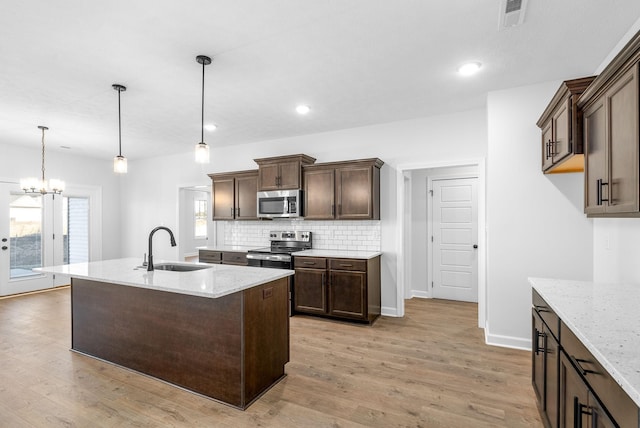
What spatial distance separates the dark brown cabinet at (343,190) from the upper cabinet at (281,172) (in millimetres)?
137

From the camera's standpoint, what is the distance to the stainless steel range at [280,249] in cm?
465

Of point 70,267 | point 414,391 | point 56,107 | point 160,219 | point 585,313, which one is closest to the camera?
point 585,313

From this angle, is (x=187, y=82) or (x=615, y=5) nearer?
(x=615, y=5)

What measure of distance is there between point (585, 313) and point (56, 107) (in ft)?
17.3

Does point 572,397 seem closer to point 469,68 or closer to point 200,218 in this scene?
point 469,68

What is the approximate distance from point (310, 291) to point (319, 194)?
136cm

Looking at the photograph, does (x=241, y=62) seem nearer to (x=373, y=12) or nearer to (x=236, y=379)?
(x=373, y=12)

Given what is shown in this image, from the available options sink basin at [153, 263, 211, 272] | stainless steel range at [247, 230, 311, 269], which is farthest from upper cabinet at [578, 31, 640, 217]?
stainless steel range at [247, 230, 311, 269]

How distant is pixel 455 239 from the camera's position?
18.1ft

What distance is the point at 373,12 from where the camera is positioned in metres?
2.22

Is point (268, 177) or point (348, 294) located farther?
point (268, 177)

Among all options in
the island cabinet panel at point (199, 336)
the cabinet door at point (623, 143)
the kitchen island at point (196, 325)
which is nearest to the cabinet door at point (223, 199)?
the kitchen island at point (196, 325)

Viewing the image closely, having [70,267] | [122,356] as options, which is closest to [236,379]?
[122,356]

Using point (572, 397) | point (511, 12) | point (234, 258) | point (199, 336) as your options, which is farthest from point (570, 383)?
point (234, 258)
